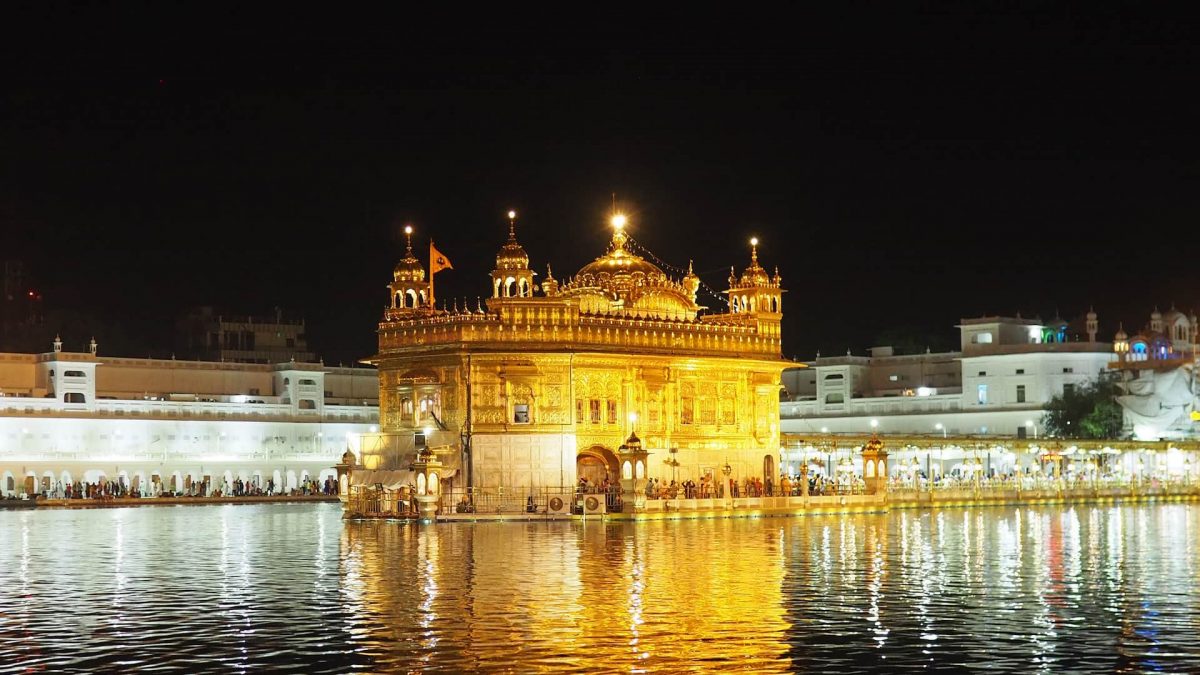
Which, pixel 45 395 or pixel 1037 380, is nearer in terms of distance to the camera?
pixel 45 395

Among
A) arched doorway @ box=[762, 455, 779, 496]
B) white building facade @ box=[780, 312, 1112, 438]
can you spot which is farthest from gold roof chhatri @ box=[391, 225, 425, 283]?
white building facade @ box=[780, 312, 1112, 438]

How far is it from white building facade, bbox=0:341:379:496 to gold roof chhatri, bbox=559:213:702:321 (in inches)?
855

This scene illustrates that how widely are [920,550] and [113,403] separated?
180 ft

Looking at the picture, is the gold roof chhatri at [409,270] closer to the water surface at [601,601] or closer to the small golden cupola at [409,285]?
the small golden cupola at [409,285]

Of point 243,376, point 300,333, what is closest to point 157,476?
point 243,376

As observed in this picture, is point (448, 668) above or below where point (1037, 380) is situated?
below

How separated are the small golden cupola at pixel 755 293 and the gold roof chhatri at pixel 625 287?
5.92ft

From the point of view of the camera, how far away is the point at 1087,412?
92.2 meters

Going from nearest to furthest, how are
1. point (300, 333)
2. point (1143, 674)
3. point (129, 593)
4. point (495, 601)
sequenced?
point (1143, 674) → point (495, 601) → point (129, 593) → point (300, 333)

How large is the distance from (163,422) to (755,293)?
3521 cm

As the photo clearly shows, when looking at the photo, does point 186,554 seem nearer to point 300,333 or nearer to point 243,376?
point 243,376

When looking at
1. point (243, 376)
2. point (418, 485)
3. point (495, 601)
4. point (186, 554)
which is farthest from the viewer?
point (243, 376)

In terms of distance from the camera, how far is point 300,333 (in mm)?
112875

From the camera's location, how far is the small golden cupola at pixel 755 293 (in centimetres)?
6116
